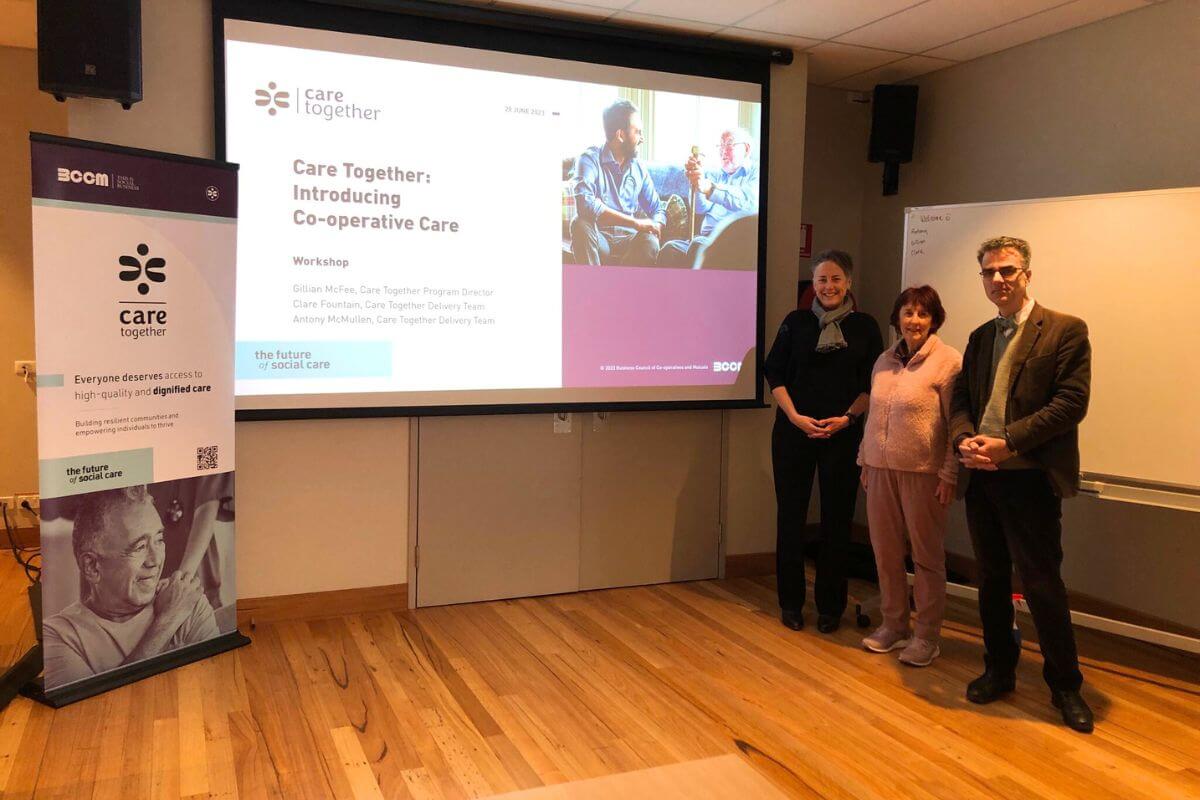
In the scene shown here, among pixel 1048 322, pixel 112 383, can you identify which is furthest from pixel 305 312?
pixel 1048 322

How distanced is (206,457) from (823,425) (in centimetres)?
248

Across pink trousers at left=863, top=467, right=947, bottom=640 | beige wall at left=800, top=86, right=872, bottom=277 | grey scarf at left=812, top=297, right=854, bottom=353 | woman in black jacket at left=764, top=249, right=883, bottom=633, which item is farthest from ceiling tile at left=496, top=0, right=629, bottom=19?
pink trousers at left=863, top=467, right=947, bottom=640

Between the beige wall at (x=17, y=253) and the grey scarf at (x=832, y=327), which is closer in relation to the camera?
the grey scarf at (x=832, y=327)

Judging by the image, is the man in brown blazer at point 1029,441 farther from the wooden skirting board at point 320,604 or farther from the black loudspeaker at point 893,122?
the wooden skirting board at point 320,604

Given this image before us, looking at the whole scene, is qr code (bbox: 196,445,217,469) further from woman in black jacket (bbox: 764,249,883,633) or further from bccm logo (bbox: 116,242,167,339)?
woman in black jacket (bbox: 764,249,883,633)

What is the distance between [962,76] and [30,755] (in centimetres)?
509

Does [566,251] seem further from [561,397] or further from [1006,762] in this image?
[1006,762]

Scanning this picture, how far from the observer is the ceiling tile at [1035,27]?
Answer: 3.97 meters

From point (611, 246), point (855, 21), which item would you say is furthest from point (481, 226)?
point (855, 21)

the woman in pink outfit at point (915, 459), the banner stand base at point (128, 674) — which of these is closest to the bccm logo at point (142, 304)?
the banner stand base at point (128, 674)

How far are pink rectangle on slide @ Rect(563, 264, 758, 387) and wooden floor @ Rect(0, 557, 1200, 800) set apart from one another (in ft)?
3.94

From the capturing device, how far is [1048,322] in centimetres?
308

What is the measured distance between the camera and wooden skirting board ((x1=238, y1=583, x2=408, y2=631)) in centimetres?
393

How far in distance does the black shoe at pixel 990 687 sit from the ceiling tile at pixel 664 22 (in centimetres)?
304
